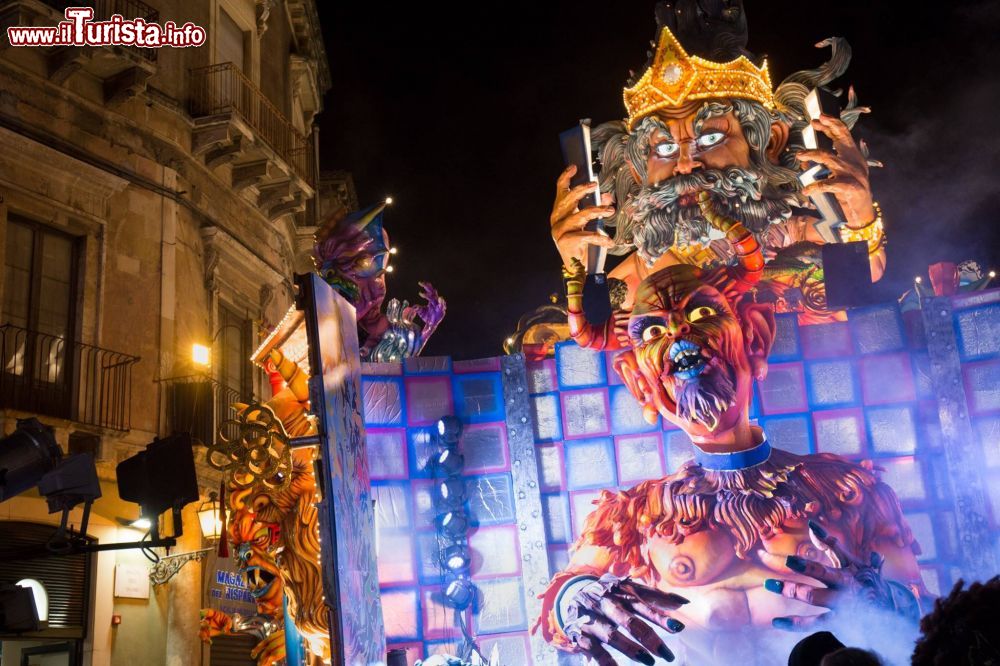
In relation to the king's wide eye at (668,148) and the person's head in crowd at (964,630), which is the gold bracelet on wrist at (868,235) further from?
the person's head in crowd at (964,630)

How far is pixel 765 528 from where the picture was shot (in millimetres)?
7480

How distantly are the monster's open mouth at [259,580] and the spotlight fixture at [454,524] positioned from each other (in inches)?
61.7

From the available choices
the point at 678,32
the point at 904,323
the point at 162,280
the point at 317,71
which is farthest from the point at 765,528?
the point at 317,71

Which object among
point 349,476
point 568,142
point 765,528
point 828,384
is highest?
point 568,142

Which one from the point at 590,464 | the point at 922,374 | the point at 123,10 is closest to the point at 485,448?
the point at 590,464

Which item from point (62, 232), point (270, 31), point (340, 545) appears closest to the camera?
point (340, 545)

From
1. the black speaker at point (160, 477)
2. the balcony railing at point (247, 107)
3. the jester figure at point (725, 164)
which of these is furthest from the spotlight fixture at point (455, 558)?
the balcony railing at point (247, 107)

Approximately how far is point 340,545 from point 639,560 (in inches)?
111

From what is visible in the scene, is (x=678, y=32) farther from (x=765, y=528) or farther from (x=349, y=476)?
(x=349, y=476)

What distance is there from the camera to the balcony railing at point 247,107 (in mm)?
14875

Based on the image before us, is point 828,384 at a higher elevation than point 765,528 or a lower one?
higher

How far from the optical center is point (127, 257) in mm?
13062

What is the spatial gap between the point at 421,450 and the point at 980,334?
4739mm

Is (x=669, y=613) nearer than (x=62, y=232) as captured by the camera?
Yes
